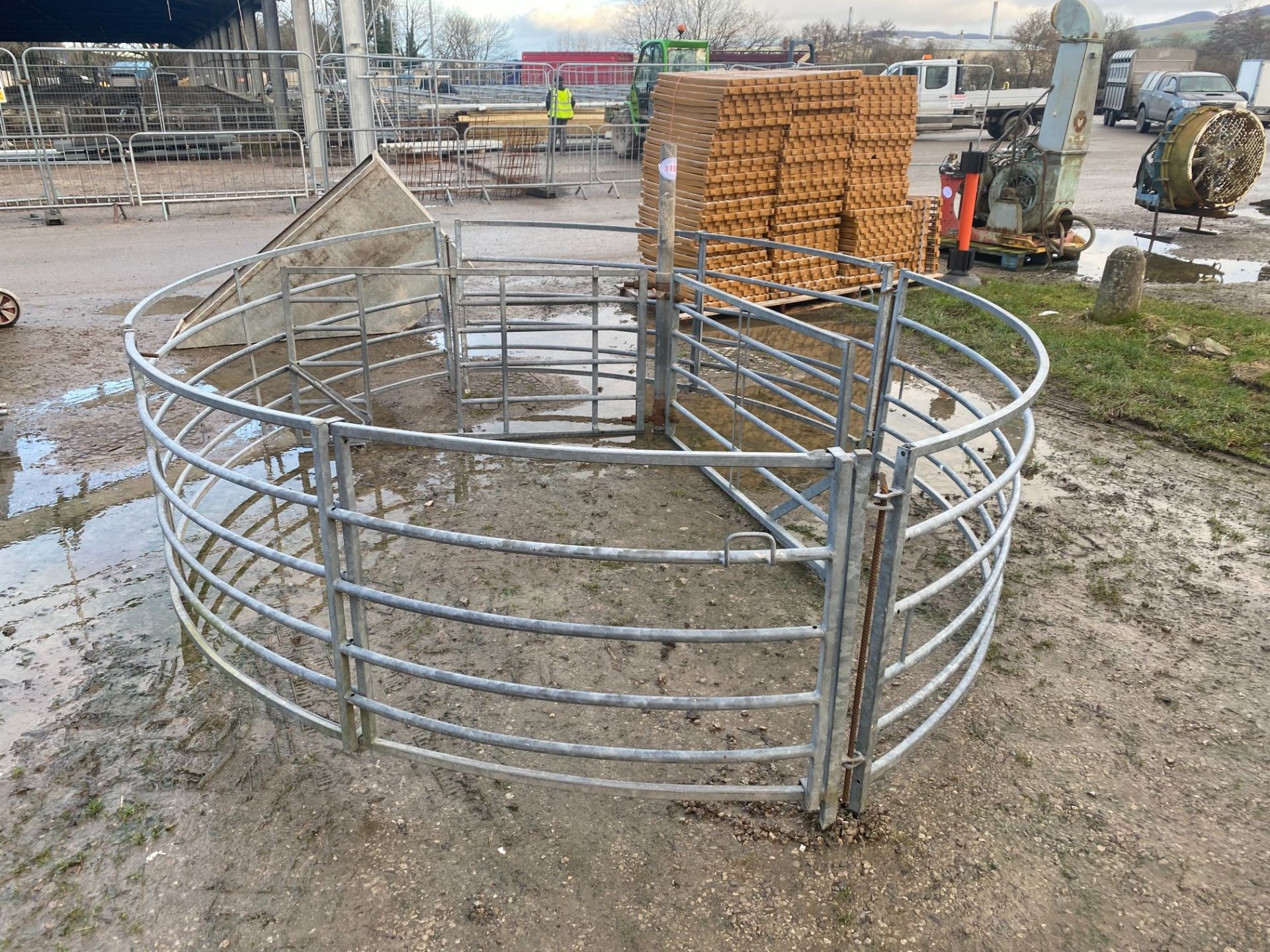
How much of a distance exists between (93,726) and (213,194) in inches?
641

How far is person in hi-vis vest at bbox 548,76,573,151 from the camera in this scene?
22.3 meters

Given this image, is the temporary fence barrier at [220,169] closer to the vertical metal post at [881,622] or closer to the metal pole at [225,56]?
the metal pole at [225,56]

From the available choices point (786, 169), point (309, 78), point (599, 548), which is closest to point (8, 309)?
point (309, 78)

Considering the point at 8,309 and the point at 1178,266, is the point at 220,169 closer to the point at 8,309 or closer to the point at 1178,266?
the point at 8,309

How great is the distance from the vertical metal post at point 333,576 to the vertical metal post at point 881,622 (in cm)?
191

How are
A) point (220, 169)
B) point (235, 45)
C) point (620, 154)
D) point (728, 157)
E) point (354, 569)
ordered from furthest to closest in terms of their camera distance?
point (235, 45)
point (620, 154)
point (220, 169)
point (728, 157)
point (354, 569)

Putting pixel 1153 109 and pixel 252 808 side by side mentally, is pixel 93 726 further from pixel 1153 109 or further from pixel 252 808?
pixel 1153 109

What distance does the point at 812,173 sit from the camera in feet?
35.2

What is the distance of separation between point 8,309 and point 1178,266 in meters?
15.8

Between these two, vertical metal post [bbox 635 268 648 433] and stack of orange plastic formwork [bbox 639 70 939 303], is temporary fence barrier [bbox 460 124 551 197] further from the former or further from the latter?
vertical metal post [bbox 635 268 648 433]

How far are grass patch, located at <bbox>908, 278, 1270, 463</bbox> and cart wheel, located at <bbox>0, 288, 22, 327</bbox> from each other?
1008 centimetres

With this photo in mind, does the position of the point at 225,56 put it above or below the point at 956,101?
above


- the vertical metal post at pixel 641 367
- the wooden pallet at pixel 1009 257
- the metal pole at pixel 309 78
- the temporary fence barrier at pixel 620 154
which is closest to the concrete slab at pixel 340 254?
the vertical metal post at pixel 641 367

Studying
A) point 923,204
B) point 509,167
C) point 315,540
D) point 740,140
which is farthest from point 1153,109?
point 315,540
